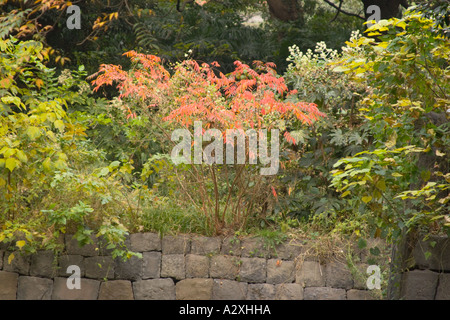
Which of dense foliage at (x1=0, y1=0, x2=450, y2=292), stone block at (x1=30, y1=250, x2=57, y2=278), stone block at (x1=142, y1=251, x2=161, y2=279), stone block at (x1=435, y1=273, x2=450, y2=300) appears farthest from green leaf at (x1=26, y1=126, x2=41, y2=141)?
stone block at (x1=435, y1=273, x2=450, y2=300)

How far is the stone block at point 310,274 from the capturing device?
5.62m

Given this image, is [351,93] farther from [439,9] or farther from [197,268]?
[197,268]

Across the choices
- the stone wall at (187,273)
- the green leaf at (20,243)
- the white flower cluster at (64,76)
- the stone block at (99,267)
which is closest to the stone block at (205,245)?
the stone wall at (187,273)

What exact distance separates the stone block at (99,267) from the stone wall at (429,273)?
9.27 ft

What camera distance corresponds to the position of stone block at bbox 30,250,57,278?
5633 millimetres

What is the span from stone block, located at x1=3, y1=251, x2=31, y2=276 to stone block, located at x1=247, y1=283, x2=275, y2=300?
2236 mm

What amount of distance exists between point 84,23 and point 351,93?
17.5ft

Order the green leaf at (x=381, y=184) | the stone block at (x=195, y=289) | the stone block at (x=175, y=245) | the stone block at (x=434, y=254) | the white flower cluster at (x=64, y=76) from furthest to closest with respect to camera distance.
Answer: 1. the white flower cluster at (x=64, y=76)
2. the stone block at (x=175, y=245)
3. the stone block at (x=195, y=289)
4. the stone block at (x=434, y=254)
5. the green leaf at (x=381, y=184)

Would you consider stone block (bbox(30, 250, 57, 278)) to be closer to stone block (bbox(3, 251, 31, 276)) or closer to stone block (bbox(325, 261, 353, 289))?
stone block (bbox(3, 251, 31, 276))

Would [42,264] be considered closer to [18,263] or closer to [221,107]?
[18,263]

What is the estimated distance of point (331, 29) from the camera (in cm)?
1177

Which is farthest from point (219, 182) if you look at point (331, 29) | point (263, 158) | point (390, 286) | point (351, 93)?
point (331, 29)

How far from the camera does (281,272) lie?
5684 millimetres

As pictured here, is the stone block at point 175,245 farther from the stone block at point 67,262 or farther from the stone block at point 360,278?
the stone block at point 360,278
